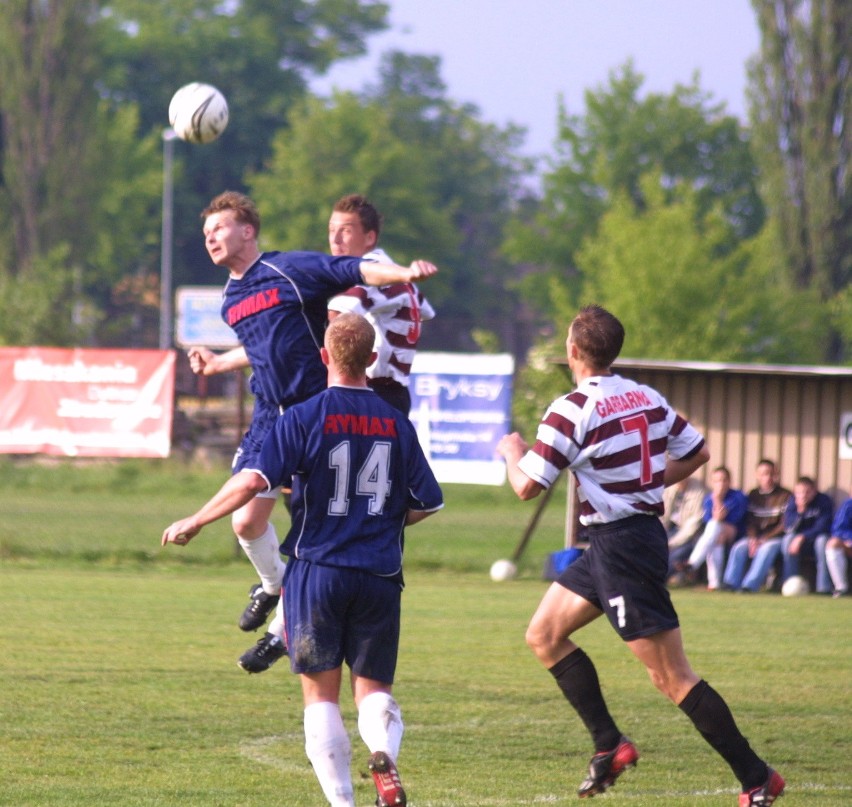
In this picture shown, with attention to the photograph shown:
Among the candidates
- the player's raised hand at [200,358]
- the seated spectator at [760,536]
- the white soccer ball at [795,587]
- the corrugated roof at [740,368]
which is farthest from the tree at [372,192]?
the player's raised hand at [200,358]

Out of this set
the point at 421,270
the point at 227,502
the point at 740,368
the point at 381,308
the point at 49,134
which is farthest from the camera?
the point at 49,134

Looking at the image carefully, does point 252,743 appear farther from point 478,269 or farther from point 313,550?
point 478,269

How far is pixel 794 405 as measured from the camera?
16.2 meters

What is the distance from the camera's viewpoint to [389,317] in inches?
282

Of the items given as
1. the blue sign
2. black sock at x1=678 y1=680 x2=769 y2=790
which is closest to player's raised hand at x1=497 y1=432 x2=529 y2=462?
black sock at x1=678 y1=680 x2=769 y2=790

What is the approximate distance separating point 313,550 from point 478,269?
6477 cm

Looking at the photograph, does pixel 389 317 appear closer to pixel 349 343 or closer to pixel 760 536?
pixel 349 343

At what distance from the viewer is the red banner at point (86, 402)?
650 inches

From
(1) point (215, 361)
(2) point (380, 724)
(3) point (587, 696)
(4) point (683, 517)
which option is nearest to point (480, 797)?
(3) point (587, 696)

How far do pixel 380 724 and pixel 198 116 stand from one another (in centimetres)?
425

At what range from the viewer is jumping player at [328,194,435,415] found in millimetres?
7105

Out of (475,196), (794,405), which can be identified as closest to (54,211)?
(475,196)

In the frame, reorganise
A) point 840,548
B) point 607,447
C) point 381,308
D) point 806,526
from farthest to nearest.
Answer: point 806,526
point 840,548
point 381,308
point 607,447

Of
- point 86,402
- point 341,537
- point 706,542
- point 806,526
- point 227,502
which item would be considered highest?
point 227,502
